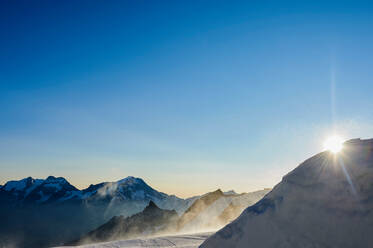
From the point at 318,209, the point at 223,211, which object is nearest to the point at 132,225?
the point at 223,211

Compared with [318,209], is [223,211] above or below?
below

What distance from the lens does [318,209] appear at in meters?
7.49

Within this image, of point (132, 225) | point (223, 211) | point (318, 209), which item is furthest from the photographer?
point (132, 225)

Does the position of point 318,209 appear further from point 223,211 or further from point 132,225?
point 132,225

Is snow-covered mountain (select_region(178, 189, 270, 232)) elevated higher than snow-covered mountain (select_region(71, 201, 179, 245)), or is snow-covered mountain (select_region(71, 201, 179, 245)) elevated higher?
snow-covered mountain (select_region(178, 189, 270, 232))

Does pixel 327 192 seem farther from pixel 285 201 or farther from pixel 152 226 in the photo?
pixel 152 226

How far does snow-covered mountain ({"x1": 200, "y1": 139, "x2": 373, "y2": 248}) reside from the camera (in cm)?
671

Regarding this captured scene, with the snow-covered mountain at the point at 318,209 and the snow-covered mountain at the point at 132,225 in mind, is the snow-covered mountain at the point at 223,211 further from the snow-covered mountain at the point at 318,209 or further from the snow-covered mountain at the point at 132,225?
the snow-covered mountain at the point at 132,225

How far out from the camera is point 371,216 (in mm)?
6516

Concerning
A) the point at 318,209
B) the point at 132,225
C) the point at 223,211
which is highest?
the point at 318,209

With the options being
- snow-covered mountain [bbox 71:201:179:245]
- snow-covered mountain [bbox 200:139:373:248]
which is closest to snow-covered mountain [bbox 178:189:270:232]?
snow-covered mountain [bbox 200:139:373:248]

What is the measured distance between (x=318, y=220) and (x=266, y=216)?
168 cm

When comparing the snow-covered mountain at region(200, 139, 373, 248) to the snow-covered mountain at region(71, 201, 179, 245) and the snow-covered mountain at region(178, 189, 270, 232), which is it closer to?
the snow-covered mountain at region(178, 189, 270, 232)

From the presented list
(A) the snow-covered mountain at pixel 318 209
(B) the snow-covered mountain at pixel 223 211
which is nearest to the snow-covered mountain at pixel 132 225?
(B) the snow-covered mountain at pixel 223 211
